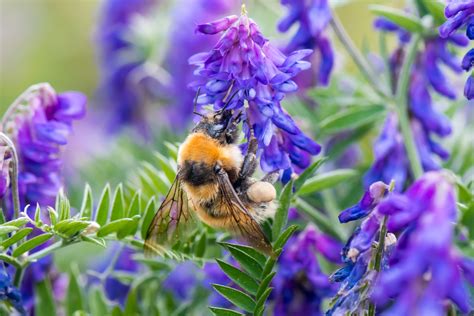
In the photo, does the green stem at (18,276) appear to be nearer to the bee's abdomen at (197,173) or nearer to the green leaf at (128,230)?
the green leaf at (128,230)

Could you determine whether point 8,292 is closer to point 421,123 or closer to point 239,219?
point 239,219

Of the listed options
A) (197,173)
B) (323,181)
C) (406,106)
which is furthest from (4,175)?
(406,106)

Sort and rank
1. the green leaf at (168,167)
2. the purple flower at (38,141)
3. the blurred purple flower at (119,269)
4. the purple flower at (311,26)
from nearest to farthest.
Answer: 1. the purple flower at (38,141)
2. the green leaf at (168,167)
3. the purple flower at (311,26)
4. the blurred purple flower at (119,269)

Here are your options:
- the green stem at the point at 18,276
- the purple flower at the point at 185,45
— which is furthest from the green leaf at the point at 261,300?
the purple flower at the point at 185,45

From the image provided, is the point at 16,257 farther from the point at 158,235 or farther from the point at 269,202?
the point at 269,202

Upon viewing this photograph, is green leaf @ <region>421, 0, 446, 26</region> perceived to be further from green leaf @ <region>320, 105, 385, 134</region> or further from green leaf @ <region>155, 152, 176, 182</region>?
green leaf @ <region>155, 152, 176, 182</region>

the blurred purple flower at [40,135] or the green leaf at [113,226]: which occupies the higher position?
the blurred purple flower at [40,135]
